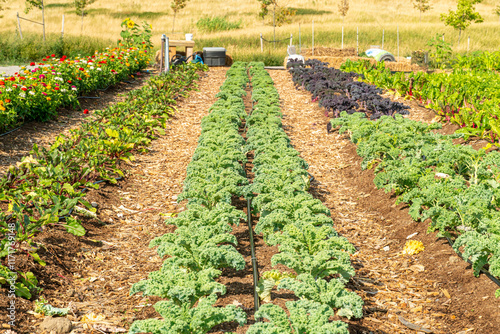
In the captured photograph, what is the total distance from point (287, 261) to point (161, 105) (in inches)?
280

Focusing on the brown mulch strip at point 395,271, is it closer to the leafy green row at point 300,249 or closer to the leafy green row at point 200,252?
the leafy green row at point 300,249

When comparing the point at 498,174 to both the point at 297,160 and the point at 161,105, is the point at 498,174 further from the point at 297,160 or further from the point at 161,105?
the point at 161,105

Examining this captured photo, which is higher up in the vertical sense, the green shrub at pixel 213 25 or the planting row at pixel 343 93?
the green shrub at pixel 213 25

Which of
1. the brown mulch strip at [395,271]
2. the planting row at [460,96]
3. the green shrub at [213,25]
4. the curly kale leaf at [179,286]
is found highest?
the green shrub at [213,25]

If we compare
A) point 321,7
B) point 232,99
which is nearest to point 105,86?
point 232,99

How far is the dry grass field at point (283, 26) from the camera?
96.2 feet

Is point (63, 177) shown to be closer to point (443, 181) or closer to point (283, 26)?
point (443, 181)

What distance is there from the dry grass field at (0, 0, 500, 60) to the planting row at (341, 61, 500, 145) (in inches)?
441

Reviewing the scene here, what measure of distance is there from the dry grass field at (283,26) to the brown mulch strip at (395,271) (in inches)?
627

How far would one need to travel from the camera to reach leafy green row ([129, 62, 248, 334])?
310cm

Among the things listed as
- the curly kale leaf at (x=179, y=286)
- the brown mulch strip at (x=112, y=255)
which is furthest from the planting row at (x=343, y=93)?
the curly kale leaf at (x=179, y=286)

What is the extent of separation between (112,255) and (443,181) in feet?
12.1

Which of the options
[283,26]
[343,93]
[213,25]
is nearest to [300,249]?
[343,93]

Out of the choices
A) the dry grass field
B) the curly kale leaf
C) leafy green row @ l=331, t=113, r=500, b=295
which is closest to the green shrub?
the dry grass field
